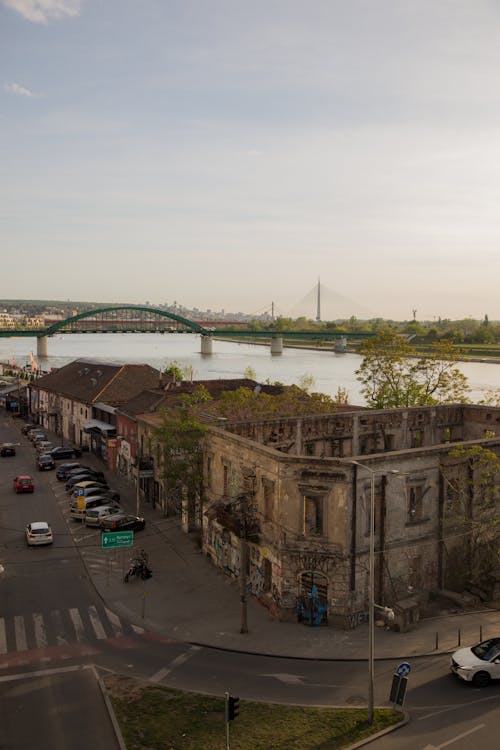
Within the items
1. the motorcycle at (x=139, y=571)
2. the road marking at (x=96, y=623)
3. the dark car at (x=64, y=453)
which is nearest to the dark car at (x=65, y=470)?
the dark car at (x=64, y=453)

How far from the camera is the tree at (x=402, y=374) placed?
54.1 meters

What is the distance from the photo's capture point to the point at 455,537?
31.8 meters

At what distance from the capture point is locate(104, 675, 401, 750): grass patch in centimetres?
1956

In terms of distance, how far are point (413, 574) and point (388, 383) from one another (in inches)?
1048

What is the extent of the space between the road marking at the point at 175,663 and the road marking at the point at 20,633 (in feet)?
18.7

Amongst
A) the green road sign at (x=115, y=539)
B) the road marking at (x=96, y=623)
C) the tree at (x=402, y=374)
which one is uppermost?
the tree at (x=402, y=374)

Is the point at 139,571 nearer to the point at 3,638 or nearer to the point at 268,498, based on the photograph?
the point at 3,638

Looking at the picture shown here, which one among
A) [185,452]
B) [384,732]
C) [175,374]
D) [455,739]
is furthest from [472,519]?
[175,374]

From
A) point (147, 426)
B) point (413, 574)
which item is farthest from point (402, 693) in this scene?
point (147, 426)

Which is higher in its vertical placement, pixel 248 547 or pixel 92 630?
pixel 248 547

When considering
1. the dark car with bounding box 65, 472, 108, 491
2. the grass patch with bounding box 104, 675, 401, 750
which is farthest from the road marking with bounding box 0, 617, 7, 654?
the dark car with bounding box 65, 472, 108, 491

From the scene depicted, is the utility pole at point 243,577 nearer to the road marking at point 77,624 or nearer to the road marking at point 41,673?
the road marking at point 41,673

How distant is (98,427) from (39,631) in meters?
34.5

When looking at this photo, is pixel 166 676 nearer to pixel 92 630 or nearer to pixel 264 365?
pixel 92 630
